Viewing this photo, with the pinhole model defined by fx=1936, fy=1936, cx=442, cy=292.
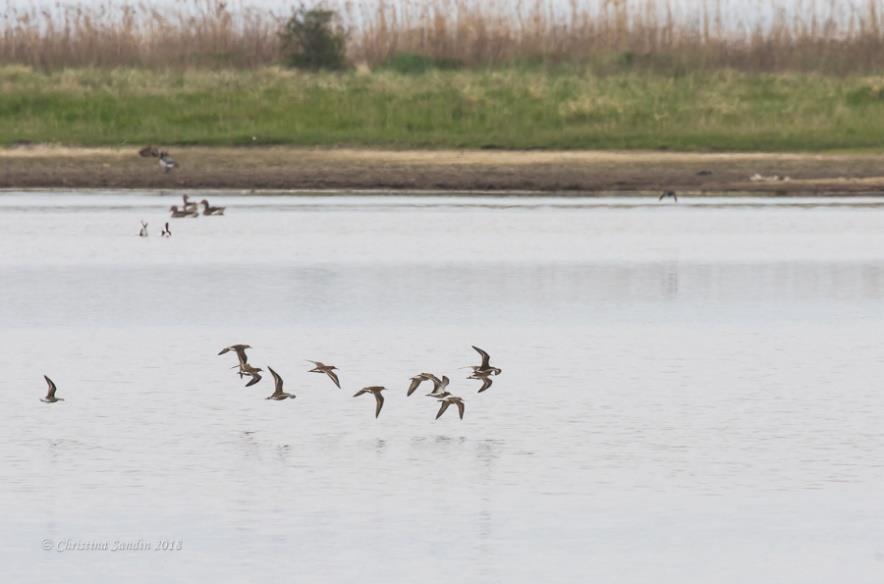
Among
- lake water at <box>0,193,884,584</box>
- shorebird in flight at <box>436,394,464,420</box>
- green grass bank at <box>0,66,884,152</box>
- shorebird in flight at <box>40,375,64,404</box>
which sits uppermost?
green grass bank at <box>0,66,884,152</box>

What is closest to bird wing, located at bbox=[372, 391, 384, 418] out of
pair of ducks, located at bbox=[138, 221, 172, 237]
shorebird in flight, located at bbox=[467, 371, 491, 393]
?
shorebird in flight, located at bbox=[467, 371, 491, 393]

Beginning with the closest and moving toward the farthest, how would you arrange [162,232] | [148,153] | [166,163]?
[162,232] → [166,163] → [148,153]

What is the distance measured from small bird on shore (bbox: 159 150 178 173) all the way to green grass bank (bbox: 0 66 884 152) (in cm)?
208

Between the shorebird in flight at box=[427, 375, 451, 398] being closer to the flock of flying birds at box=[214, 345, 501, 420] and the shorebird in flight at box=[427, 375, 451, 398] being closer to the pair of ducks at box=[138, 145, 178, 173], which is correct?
the flock of flying birds at box=[214, 345, 501, 420]

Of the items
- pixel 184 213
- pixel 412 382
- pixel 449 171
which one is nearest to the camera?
pixel 412 382

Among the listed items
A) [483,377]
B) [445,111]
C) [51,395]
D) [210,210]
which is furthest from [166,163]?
[51,395]

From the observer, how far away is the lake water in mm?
6785

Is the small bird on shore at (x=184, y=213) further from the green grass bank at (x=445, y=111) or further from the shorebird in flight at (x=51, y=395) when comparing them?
the shorebird in flight at (x=51, y=395)

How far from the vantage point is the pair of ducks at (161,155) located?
26312mm

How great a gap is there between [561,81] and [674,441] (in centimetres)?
2424

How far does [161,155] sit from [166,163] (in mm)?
284

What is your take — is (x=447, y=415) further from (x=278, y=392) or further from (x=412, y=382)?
(x=278, y=392)

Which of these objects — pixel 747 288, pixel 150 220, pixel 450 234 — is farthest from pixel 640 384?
pixel 150 220

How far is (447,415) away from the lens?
962cm
